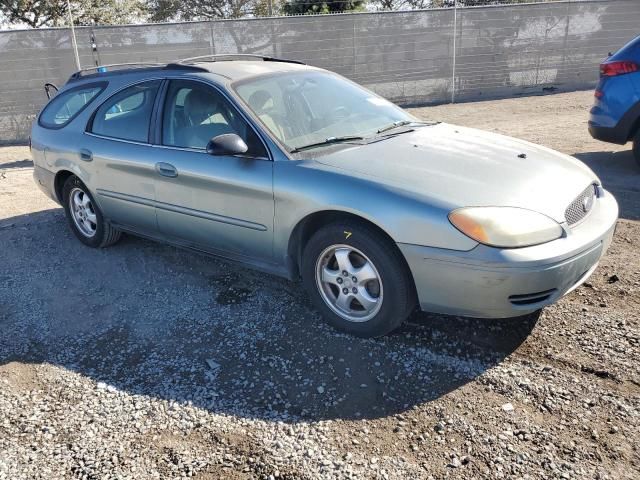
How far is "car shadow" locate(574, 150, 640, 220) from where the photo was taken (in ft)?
18.4

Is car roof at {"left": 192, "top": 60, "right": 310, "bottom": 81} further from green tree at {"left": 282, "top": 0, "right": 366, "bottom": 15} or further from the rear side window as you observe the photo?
green tree at {"left": 282, "top": 0, "right": 366, "bottom": 15}

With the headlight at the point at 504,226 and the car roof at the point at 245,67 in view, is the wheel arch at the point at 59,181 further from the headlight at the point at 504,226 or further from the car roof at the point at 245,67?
the headlight at the point at 504,226

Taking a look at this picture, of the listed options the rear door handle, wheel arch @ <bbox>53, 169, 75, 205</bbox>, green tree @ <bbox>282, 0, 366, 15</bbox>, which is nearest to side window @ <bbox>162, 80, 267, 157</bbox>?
the rear door handle

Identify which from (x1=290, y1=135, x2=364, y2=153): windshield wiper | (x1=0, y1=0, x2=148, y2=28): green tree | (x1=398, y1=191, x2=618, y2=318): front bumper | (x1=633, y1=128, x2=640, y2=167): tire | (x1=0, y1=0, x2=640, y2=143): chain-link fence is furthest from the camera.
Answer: (x1=0, y1=0, x2=148, y2=28): green tree

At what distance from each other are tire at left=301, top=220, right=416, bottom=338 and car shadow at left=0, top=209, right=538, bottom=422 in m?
0.14

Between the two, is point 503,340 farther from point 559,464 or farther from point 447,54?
point 447,54

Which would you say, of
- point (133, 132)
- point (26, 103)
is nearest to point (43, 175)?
point (133, 132)

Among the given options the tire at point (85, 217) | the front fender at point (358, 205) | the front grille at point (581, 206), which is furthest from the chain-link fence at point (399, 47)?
the front grille at point (581, 206)

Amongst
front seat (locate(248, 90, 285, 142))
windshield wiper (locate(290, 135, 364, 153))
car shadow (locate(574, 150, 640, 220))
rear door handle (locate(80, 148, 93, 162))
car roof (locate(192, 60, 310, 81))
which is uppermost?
car roof (locate(192, 60, 310, 81))

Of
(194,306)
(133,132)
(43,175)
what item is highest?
(133,132)

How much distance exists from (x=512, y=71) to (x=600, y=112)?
8405mm

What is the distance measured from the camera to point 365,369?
3268 millimetres

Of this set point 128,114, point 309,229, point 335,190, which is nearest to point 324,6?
point 128,114

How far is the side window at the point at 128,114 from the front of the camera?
4539mm
